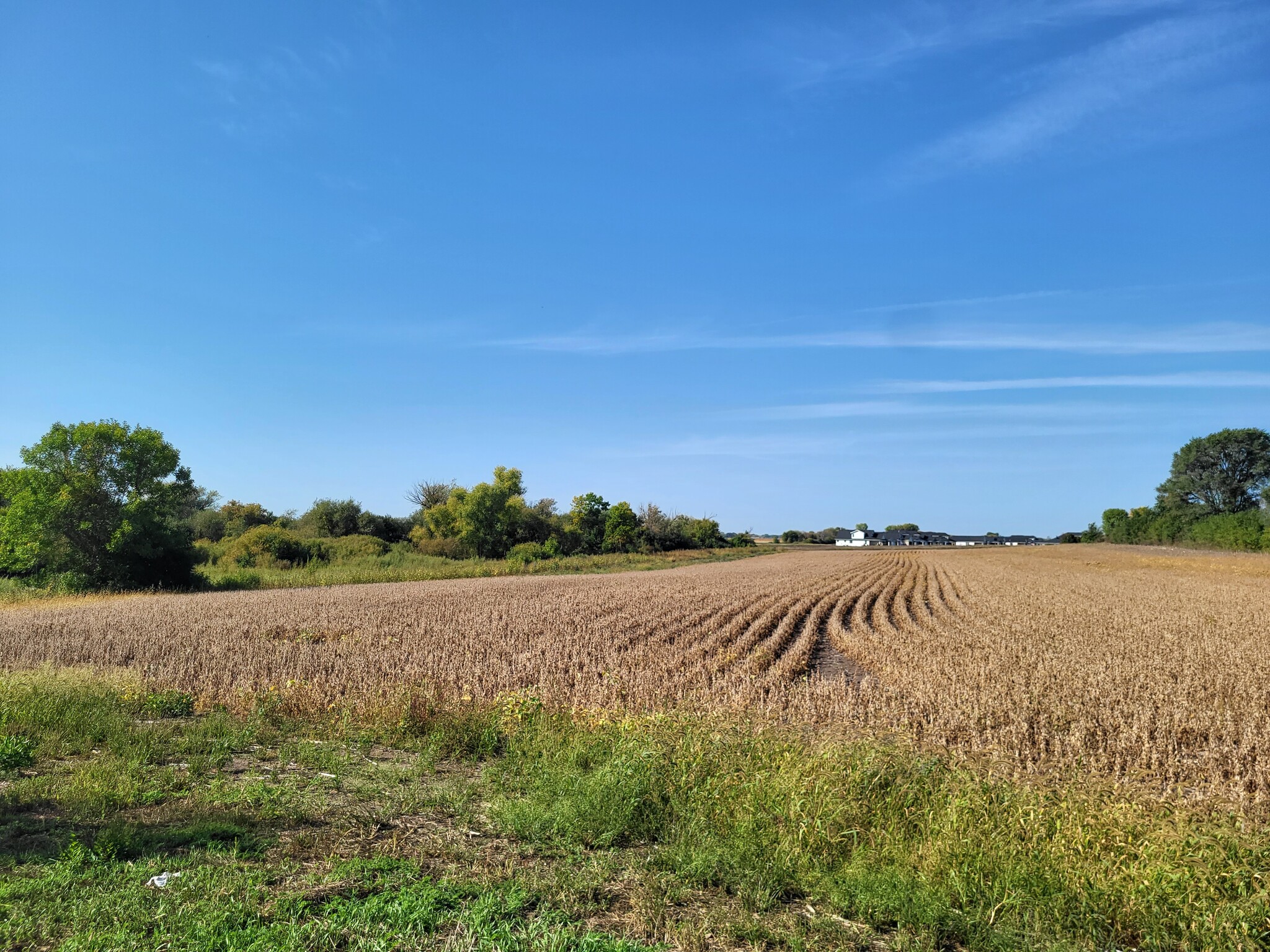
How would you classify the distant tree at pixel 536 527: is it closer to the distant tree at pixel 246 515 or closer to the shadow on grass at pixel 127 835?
the distant tree at pixel 246 515

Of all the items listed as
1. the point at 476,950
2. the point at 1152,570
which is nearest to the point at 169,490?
the point at 476,950

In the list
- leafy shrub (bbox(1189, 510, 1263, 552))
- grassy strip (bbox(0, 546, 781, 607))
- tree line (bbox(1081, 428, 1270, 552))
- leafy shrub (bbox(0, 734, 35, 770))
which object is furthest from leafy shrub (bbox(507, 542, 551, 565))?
tree line (bbox(1081, 428, 1270, 552))

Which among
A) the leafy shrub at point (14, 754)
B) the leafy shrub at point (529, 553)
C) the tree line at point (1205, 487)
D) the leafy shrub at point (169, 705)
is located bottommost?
the leafy shrub at point (169, 705)

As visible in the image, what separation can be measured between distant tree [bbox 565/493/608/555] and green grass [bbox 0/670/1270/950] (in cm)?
7901

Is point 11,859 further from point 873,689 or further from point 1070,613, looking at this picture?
point 1070,613

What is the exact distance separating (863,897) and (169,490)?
43.1 metres

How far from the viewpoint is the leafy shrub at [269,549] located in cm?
5053

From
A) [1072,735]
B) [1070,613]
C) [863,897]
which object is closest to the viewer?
[863,897]

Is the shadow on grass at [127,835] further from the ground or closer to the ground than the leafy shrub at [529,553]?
closer to the ground

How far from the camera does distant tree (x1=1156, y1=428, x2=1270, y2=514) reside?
103 meters

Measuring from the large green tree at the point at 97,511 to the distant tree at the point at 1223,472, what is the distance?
12988 centimetres

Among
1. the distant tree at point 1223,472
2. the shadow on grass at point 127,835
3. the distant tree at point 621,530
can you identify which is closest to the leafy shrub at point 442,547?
the distant tree at point 621,530

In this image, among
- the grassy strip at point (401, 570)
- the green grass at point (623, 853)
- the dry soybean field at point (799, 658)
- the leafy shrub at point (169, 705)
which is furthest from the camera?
the grassy strip at point (401, 570)

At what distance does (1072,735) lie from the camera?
839 cm
